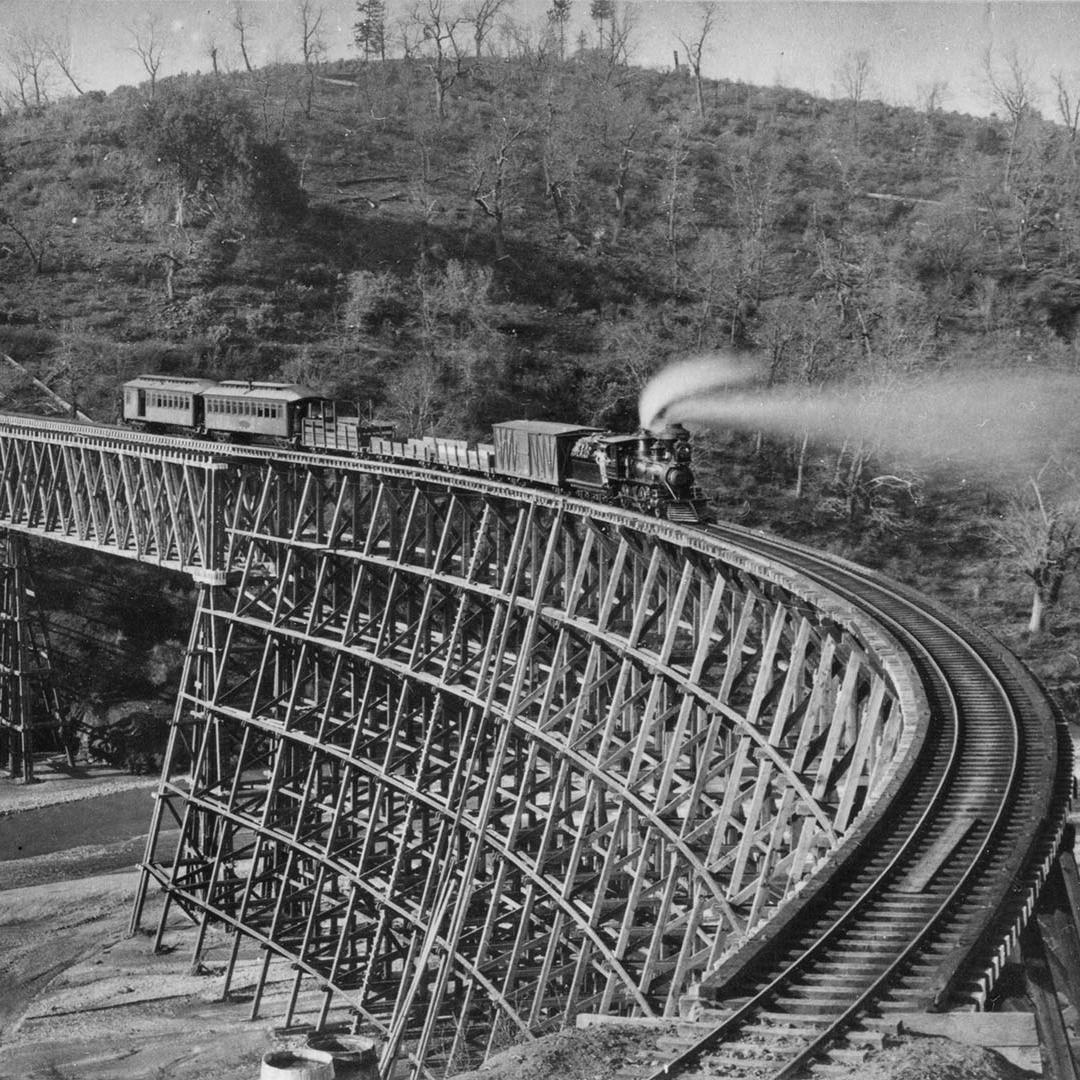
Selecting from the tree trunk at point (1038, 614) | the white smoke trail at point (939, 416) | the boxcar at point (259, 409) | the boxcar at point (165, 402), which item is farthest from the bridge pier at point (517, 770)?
the white smoke trail at point (939, 416)

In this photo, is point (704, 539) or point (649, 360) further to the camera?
point (649, 360)

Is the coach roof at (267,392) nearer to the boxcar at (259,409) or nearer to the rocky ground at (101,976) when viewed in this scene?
the boxcar at (259,409)

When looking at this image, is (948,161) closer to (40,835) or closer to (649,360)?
(649,360)

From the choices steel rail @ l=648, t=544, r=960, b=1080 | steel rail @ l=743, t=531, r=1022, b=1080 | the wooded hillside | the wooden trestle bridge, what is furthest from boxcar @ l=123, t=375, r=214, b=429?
steel rail @ l=648, t=544, r=960, b=1080

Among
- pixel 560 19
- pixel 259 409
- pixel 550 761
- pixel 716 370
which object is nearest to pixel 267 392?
pixel 259 409

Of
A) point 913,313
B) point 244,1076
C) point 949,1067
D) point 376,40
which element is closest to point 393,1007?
point 244,1076

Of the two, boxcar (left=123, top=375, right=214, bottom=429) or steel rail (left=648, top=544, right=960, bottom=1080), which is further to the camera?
boxcar (left=123, top=375, right=214, bottom=429)

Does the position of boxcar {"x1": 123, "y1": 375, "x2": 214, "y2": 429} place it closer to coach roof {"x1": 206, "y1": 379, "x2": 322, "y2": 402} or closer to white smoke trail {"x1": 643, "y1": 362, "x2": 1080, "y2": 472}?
coach roof {"x1": 206, "y1": 379, "x2": 322, "y2": 402}

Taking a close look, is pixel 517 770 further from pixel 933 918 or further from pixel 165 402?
pixel 933 918
